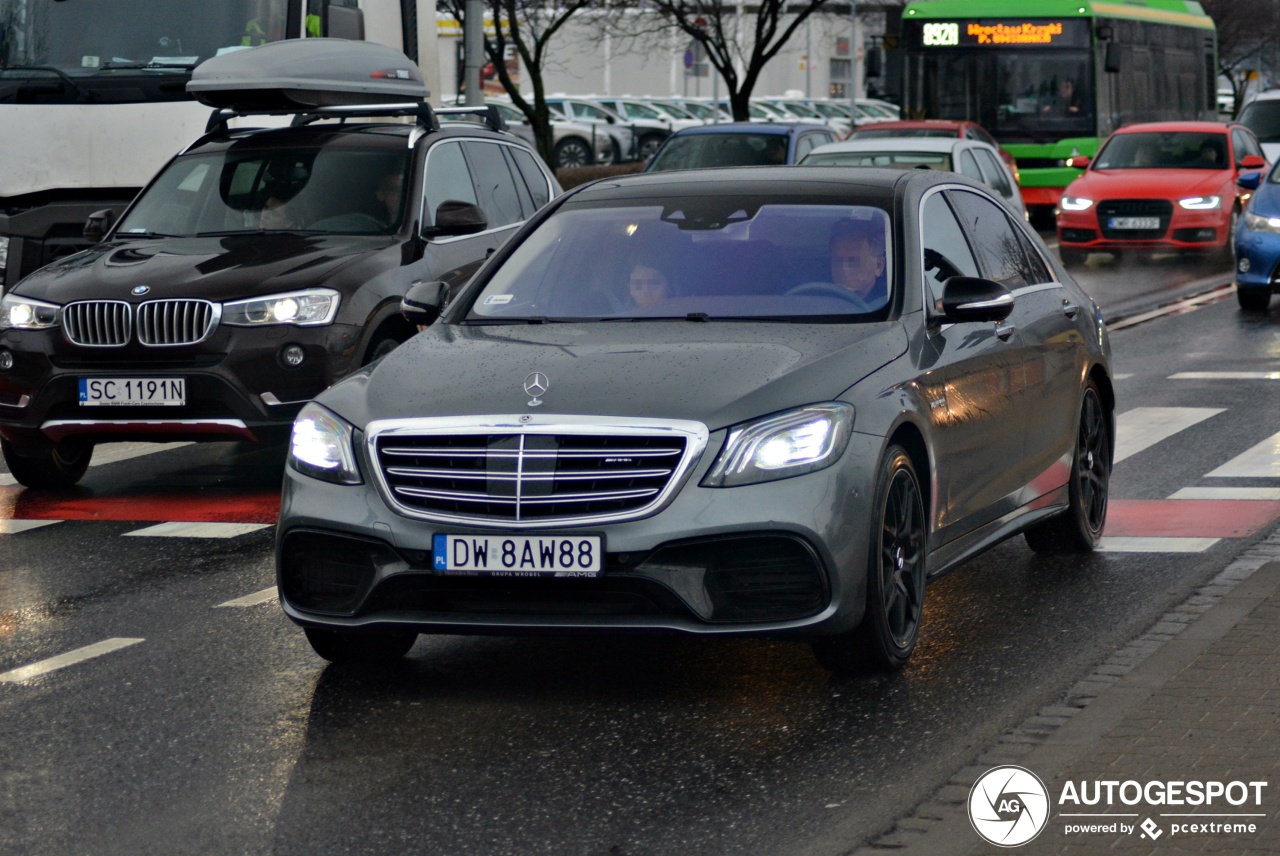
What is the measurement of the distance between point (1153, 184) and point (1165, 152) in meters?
1.57

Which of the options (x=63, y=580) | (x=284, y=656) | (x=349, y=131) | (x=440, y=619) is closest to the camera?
(x=440, y=619)

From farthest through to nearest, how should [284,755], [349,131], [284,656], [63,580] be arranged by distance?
[349,131]
[63,580]
[284,656]
[284,755]

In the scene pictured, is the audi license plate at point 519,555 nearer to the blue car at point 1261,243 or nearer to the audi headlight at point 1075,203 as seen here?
the blue car at point 1261,243

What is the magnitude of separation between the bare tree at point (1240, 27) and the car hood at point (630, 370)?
7365cm

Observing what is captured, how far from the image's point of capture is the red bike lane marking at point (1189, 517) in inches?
345

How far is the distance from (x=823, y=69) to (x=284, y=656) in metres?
88.6

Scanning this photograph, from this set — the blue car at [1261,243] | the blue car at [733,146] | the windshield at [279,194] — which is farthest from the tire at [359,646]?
the blue car at [733,146]

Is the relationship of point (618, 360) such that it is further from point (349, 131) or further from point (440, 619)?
point (349, 131)

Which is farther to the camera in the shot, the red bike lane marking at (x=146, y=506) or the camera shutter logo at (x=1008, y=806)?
the red bike lane marking at (x=146, y=506)

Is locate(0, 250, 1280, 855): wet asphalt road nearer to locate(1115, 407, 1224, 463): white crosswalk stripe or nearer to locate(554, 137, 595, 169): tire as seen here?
locate(1115, 407, 1224, 463): white crosswalk stripe

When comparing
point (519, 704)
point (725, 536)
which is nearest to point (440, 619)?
point (519, 704)

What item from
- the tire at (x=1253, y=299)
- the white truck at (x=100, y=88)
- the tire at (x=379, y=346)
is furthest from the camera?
the tire at (x=1253, y=299)

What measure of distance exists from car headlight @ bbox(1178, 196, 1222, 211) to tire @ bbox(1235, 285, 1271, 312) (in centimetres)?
578

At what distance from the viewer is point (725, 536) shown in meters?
5.68
